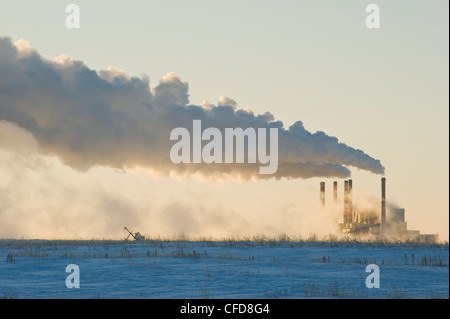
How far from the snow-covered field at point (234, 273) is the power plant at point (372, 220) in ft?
218

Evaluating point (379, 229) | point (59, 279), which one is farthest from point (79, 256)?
point (379, 229)

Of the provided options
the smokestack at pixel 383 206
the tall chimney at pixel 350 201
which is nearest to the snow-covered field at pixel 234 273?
the smokestack at pixel 383 206

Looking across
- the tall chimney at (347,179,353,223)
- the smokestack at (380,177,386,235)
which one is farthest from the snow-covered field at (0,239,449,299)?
the tall chimney at (347,179,353,223)

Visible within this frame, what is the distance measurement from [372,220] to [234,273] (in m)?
80.5

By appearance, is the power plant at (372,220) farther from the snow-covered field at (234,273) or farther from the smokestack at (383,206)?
the snow-covered field at (234,273)

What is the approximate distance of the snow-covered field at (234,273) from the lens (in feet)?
70.3

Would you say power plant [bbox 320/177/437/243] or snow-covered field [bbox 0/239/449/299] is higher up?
power plant [bbox 320/177/437/243]

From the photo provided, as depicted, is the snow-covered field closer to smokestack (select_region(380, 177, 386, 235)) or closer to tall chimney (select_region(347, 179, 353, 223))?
smokestack (select_region(380, 177, 386, 235))

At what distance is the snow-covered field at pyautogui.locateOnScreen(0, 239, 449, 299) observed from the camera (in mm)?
21422

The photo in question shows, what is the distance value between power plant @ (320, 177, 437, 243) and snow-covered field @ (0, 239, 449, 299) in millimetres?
66338
